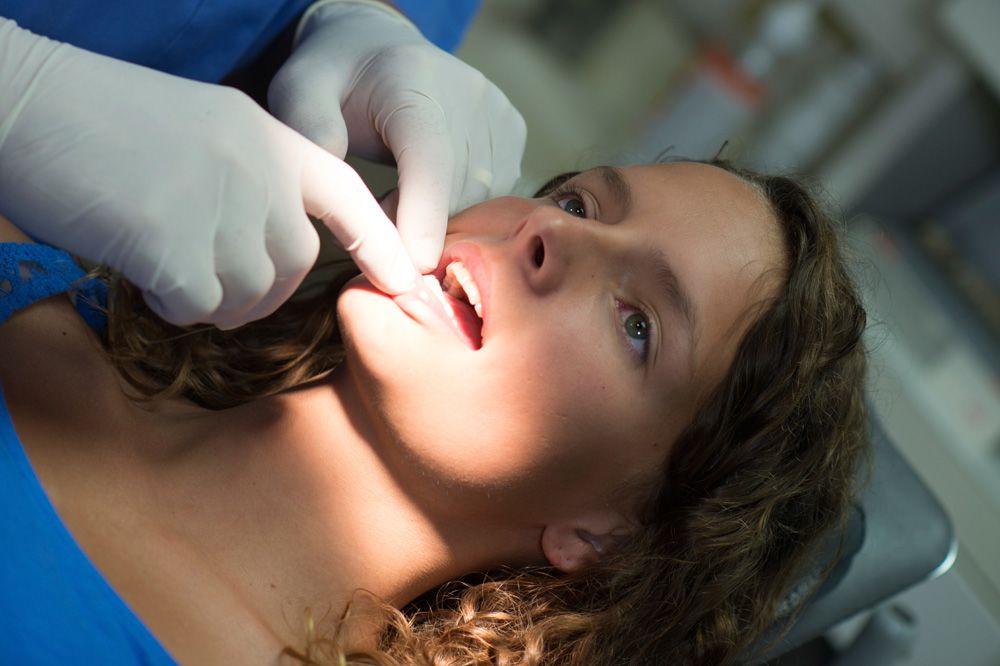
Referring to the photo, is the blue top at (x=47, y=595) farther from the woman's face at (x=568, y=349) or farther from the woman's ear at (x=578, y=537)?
the woman's ear at (x=578, y=537)

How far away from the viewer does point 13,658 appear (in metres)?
0.86

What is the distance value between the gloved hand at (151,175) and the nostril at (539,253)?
27 centimetres

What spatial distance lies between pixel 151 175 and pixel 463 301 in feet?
1.36

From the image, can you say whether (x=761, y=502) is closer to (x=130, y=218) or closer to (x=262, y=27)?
(x=130, y=218)

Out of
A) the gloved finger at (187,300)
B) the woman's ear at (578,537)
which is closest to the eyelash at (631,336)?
the woman's ear at (578,537)

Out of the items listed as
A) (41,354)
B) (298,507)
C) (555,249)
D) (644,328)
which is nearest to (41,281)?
(41,354)

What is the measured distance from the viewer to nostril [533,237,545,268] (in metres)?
1.09

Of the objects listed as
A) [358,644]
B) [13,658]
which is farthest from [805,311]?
[13,658]

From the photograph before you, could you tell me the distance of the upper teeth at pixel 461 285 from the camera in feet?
3.61

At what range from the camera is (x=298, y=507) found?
110 centimetres

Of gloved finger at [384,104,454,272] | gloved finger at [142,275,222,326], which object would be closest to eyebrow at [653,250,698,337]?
gloved finger at [384,104,454,272]

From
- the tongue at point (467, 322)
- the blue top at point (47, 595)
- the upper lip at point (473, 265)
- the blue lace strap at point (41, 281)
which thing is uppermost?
the upper lip at point (473, 265)

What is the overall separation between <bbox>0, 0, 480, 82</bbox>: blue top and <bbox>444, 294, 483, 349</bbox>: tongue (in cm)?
50

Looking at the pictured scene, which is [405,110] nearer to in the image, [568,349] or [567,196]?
[567,196]
